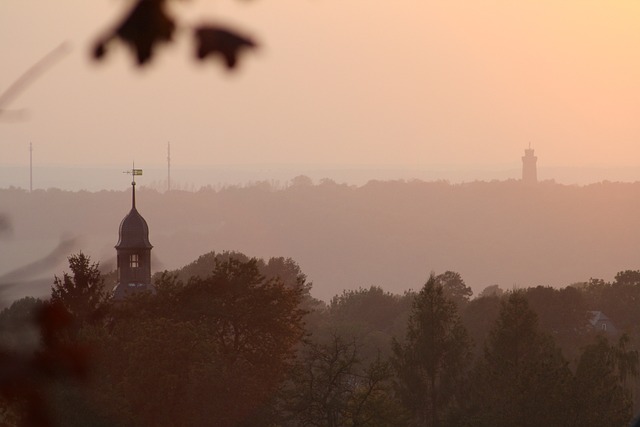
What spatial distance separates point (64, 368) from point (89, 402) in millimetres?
36344

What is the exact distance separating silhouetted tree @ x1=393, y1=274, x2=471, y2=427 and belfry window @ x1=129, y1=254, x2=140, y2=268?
2015 cm

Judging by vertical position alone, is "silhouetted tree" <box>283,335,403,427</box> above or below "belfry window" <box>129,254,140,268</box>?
below

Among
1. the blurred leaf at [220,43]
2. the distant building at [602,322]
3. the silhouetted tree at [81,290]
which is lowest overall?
the distant building at [602,322]

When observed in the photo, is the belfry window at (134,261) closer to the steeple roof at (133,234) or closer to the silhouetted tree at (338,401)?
the steeple roof at (133,234)

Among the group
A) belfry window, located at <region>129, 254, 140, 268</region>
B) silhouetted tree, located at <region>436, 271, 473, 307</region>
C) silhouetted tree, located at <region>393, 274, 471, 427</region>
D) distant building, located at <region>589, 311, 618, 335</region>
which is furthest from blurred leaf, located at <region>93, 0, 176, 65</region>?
silhouetted tree, located at <region>436, 271, 473, 307</region>

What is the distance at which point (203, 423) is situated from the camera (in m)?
48.2

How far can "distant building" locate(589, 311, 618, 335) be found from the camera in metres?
116

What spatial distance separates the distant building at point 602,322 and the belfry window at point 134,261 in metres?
47.8

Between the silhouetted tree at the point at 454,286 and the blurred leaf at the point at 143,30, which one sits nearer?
the blurred leaf at the point at 143,30

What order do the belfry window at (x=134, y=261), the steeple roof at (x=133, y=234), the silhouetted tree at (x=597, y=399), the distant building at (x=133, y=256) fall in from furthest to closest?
the steeple roof at (x=133, y=234) → the belfry window at (x=134, y=261) → the distant building at (x=133, y=256) → the silhouetted tree at (x=597, y=399)

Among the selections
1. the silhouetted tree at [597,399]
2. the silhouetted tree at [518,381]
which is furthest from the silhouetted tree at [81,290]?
the silhouetted tree at [597,399]

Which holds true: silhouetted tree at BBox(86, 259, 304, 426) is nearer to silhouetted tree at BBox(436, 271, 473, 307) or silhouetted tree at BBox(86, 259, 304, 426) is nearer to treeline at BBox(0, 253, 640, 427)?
treeline at BBox(0, 253, 640, 427)

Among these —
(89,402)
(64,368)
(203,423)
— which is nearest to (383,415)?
(203,423)

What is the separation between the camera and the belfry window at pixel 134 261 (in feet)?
253
